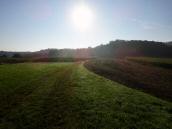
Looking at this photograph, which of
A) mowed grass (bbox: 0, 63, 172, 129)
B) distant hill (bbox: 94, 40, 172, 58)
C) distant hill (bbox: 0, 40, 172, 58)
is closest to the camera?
mowed grass (bbox: 0, 63, 172, 129)

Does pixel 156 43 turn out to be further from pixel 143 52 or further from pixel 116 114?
pixel 116 114

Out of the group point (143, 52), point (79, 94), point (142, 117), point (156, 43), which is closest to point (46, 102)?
point (79, 94)

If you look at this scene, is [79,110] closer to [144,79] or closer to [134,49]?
[144,79]

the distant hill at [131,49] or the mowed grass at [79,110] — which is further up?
the distant hill at [131,49]

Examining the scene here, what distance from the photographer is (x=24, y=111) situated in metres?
16.0

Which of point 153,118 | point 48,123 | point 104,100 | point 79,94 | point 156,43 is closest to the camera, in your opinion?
point 48,123

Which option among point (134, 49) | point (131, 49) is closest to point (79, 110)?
point (134, 49)

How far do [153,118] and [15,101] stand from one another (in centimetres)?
1160

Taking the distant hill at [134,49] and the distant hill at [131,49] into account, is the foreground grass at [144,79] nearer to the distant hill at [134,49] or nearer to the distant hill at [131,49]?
the distant hill at [131,49]

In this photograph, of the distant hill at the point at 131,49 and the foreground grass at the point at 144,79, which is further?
the distant hill at the point at 131,49

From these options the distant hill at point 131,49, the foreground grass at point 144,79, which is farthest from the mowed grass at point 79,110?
the distant hill at point 131,49

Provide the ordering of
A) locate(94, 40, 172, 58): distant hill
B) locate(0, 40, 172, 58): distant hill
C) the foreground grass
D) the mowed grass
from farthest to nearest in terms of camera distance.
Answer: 1. locate(94, 40, 172, 58): distant hill
2. locate(0, 40, 172, 58): distant hill
3. the foreground grass
4. the mowed grass

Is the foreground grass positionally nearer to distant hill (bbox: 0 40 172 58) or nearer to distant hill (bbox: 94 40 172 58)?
distant hill (bbox: 0 40 172 58)

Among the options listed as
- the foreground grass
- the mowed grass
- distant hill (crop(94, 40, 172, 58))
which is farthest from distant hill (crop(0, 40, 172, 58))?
the mowed grass
